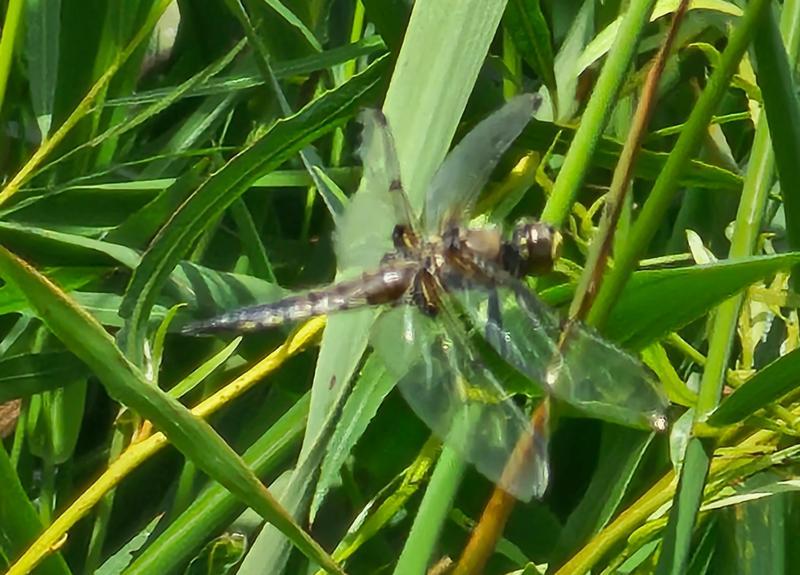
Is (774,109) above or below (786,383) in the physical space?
above

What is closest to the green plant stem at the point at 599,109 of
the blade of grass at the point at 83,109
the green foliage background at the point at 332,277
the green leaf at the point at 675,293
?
the green foliage background at the point at 332,277

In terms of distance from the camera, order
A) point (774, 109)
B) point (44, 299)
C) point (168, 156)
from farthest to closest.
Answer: point (168, 156) < point (774, 109) < point (44, 299)

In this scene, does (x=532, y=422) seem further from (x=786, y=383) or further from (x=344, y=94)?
(x=344, y=94)

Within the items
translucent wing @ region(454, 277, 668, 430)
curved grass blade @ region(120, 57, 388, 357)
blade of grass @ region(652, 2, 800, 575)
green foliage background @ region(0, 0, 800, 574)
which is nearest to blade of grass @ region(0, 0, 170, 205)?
green foliage background @ region(0, 0, 800, 574)

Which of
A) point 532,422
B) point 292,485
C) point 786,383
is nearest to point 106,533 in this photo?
point 292,485

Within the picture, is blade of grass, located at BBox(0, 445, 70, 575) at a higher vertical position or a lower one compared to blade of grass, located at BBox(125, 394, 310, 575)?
higher

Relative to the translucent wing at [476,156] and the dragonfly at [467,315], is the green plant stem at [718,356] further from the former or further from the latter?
the translucent wing at [476,156]

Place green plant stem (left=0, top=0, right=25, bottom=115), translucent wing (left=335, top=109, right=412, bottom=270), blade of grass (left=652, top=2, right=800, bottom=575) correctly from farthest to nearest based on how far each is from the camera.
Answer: green plant stem (left=0, top=0, right=25, bottom=115)
translucent wing (left=335, top=109, right=412, bottom=270)
blade of grass (left=652, top=2, right=800, bottom=575)

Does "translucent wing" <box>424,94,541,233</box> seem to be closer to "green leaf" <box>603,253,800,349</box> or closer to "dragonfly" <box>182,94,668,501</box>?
"dragonfly" <box>182,94,668,501</box>
